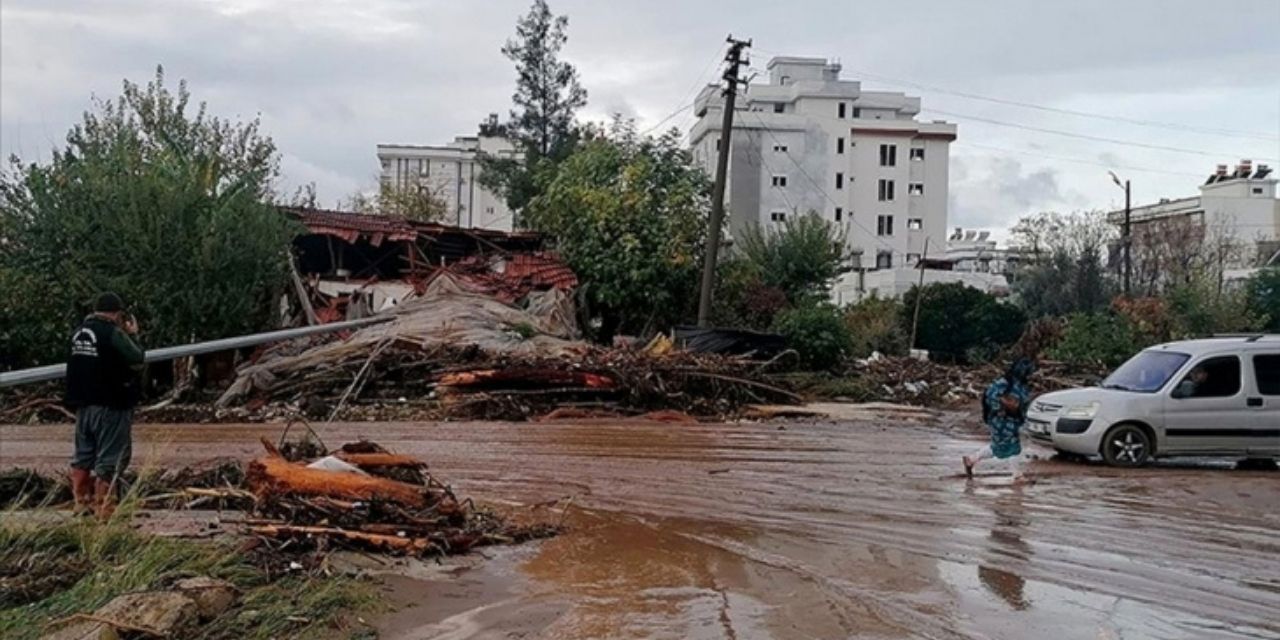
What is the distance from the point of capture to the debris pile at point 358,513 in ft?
27.7

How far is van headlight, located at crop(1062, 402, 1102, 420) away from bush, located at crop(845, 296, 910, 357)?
21.7 m

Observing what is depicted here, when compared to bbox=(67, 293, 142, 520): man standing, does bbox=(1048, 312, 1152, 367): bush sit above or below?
above

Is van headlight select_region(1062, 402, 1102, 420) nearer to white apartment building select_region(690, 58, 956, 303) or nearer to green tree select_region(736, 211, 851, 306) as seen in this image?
green tree select_region(736, 211, 851, 306)

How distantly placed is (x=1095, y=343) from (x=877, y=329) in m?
10.2

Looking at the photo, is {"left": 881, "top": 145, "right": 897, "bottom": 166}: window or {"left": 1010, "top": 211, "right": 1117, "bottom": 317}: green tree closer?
{"left": 1010, "top": 211, "right": 1117, "bottom": 317}: green tree

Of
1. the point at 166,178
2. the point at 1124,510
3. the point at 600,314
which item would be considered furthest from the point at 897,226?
the point at 1124,510

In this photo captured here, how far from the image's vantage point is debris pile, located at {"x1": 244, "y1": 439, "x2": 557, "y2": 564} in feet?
27.7

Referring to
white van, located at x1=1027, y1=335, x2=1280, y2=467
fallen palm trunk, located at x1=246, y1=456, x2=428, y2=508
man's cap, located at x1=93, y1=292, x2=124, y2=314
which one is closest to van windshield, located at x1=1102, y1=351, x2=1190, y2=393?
white van, located at x1=1027, y1=335, x2=1280, y2=467

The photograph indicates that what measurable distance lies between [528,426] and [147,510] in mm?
11315

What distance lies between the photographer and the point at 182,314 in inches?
969

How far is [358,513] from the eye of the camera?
349 inches

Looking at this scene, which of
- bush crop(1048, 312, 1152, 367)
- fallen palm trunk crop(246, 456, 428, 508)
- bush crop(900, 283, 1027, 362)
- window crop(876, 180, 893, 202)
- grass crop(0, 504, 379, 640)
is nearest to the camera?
grass crop(0, 504, 379, 640)

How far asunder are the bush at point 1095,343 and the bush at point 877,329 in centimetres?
824

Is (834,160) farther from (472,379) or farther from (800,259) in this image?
(472,379)
